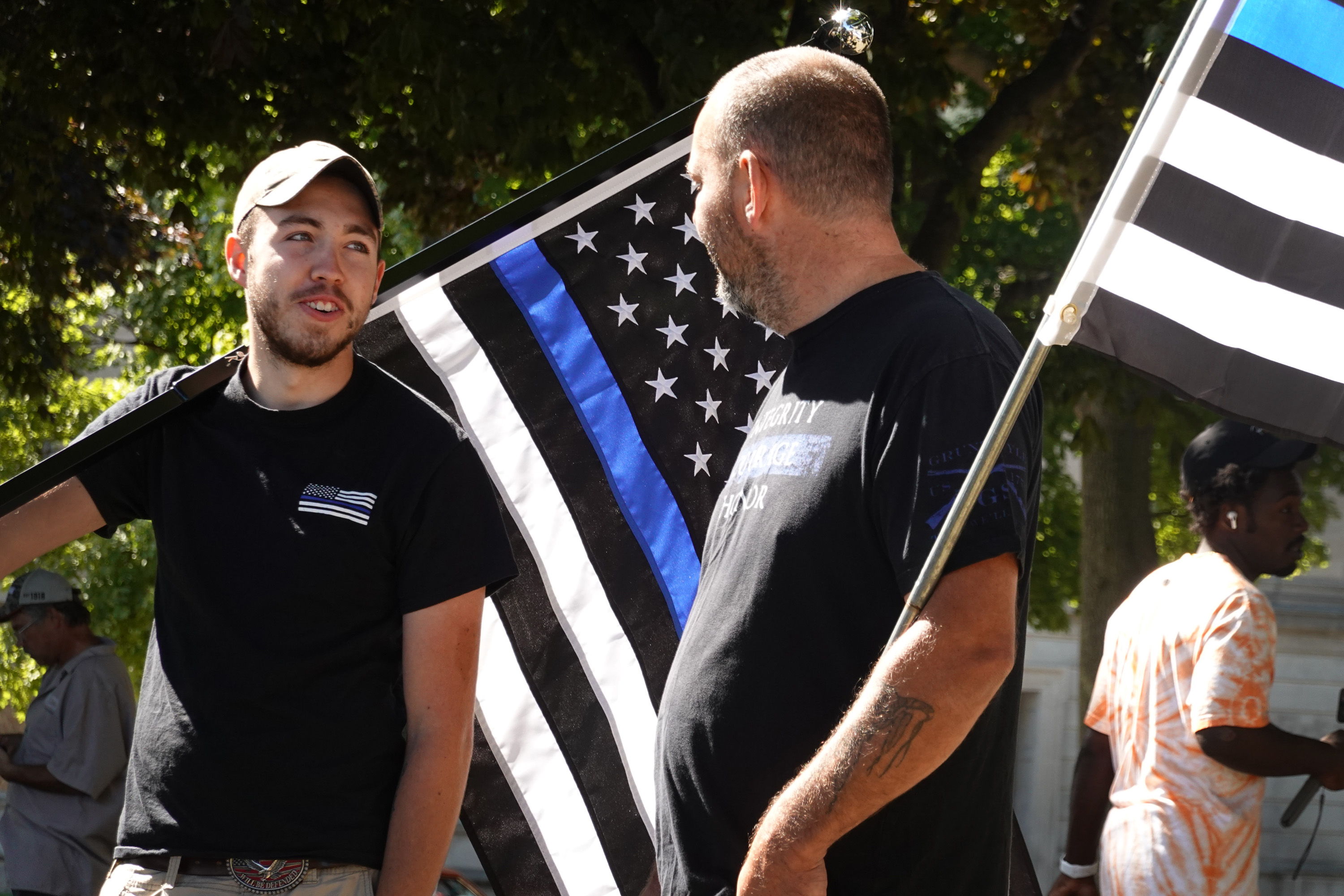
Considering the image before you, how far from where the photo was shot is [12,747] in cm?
625

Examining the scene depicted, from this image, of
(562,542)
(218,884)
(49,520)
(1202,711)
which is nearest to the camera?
Answer: (218,884)

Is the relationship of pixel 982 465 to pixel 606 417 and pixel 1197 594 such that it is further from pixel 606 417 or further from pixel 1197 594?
pixel 1197 594

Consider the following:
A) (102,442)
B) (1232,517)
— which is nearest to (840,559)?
(102,442)

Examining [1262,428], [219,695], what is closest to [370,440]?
[219,695]

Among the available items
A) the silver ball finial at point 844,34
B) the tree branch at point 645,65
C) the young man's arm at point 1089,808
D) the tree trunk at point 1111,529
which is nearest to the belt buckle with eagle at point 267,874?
the silver ball finial at point 844,34

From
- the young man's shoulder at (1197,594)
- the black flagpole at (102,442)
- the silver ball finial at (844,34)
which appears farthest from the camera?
the young man's shoulder at (1197,594)

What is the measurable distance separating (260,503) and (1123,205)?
1.47 meters

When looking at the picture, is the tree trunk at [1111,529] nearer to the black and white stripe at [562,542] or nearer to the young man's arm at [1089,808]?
the young man's arm at [1089,808]

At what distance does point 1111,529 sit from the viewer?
31.8ft

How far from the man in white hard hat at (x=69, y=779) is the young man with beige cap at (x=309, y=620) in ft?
12.1

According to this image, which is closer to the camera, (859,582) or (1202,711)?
(859,582)

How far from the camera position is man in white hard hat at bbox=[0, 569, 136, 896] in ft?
19.5

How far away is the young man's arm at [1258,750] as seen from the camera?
339 centimetres

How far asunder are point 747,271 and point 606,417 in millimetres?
1101
